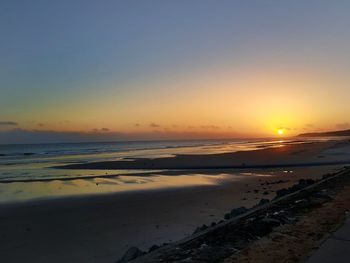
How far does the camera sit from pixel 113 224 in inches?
458

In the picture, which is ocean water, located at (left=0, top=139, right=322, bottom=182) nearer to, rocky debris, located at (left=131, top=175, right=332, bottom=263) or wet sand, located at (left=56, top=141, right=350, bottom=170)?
wet sand, located at (left=56, top=141, right=350, bottom=170)

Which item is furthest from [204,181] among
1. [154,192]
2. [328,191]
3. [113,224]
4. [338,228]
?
[338,228]

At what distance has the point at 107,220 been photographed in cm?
1229

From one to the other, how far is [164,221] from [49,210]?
4738 mm

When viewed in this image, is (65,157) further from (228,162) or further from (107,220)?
(107,220)

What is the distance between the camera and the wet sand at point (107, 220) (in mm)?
9102

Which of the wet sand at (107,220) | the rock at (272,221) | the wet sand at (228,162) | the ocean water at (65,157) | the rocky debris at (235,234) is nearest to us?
the rocky debris at (235,234)

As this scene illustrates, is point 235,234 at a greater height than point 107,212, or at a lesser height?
greater

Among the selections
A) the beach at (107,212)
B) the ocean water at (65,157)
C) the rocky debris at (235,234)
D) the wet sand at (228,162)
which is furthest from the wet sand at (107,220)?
the wet sand at (228,162)

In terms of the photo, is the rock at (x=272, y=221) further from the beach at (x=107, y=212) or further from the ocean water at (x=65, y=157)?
the ocean water at (x=65, y=157)

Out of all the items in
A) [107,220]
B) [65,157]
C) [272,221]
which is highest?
[272,221]

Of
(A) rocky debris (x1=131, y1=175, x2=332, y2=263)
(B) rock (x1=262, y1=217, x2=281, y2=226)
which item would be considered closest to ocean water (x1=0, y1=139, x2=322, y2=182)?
(A) rocky debris (x1=131, y1=175, x2=332, y2=263)

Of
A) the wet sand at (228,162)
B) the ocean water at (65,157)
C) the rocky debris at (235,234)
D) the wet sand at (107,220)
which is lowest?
the wet sand at (107,220)

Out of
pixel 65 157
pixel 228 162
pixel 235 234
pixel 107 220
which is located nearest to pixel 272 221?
pixel 235 234
